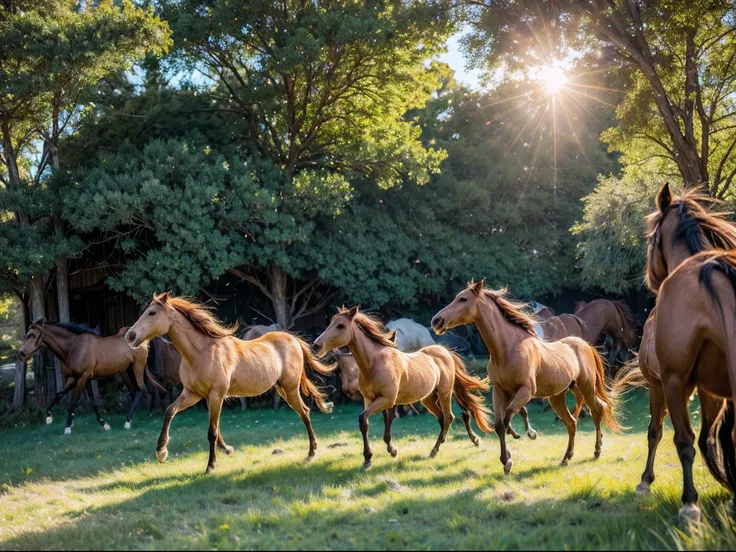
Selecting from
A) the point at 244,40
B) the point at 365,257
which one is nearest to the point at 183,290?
the point at 365,257

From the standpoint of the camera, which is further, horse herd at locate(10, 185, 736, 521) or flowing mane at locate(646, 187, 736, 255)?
flowing mane at locate(646, 187, 736, 255)

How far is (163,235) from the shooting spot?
1648 centimetres

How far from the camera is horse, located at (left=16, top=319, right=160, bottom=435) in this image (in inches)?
591

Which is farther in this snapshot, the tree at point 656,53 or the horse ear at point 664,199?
the tree at point 656,53

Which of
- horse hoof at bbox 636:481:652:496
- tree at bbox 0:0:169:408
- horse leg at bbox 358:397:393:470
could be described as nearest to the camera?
horse hoof at bbox 636:481:652:496

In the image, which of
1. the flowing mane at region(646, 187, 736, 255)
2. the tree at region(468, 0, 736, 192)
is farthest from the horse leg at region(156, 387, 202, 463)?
the tree at region(468, 0, 736, 192)

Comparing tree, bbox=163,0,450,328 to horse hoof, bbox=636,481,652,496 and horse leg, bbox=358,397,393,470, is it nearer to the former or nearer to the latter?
horse leg, bbox=358,397,393,470

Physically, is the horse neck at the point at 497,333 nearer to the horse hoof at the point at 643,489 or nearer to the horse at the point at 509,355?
the horse at the point at 509,355

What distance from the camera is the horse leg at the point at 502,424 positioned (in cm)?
A: 785

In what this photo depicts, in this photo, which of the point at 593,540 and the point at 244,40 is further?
the point at 244,40

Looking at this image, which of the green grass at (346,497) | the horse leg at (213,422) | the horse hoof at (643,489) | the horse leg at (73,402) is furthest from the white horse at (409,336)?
the horse hoof at (643,489)

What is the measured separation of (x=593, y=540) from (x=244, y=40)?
16580 mm

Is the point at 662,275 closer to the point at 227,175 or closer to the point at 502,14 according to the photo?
the point at 502,14

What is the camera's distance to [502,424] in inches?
311
